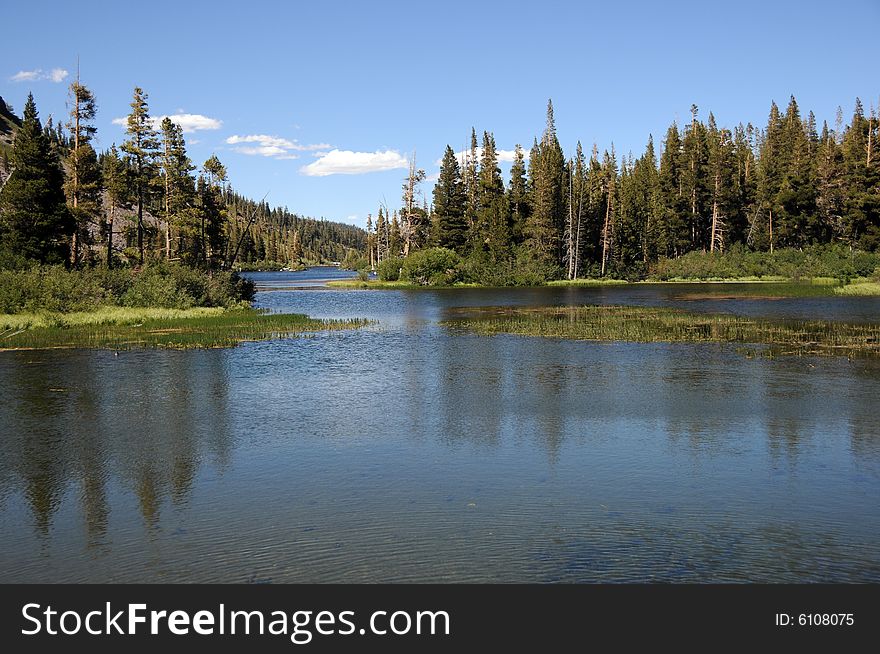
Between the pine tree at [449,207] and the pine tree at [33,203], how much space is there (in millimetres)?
60062

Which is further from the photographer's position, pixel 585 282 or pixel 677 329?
pixel 585 282

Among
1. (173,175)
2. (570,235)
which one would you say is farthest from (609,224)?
(173,175)

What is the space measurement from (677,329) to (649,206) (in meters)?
72.4

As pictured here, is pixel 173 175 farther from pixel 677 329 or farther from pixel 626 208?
pixel 626 208

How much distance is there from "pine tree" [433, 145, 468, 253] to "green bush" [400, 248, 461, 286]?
369 inches

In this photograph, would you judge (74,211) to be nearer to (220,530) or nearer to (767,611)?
(220,530)

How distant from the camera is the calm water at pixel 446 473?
880cm

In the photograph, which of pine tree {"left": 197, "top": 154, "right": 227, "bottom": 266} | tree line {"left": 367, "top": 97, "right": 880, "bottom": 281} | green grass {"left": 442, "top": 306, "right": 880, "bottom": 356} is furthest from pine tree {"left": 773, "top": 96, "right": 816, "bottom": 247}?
pine tree {"left": 197, "top": 154, "right": 227, "bottom": 266}

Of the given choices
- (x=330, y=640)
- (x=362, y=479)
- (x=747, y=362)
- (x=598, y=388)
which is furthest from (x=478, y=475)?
(x=747, y=362)

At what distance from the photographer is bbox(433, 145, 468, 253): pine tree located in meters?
104

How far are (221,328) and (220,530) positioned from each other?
28.9 meters

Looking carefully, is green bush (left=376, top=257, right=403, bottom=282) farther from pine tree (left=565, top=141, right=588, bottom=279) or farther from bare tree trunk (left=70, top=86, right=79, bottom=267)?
bare tree trunk (left=70, top=86, right=79, bottom=267)

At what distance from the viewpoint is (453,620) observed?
7.52m

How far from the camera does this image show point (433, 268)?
9400 centimetres
